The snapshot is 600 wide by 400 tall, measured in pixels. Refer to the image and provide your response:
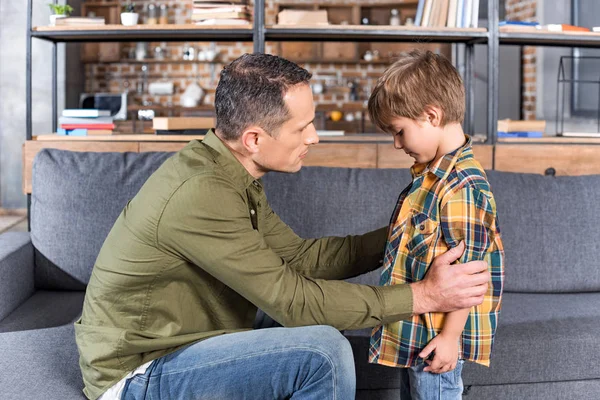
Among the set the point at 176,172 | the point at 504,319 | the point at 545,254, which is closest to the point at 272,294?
the point at 176,172

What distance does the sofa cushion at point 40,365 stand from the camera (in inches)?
67.1

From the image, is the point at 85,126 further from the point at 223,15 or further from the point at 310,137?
the point at 310,137

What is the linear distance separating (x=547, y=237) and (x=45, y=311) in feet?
5.24

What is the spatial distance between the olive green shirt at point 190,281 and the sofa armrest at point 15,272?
0.67 m

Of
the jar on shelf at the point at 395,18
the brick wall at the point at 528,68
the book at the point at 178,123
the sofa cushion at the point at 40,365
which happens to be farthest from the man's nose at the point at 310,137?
the jar on shelf at the point at 395,18

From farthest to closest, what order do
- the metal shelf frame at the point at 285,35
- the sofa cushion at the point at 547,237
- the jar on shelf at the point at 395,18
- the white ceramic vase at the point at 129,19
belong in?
1. the jar on shelf at the point at 395,18
2. the white ceramic vase at the point at 129,19
3. the metal shelf frame at the point at 285,35
4. the sofa cushion at the point at 547,237

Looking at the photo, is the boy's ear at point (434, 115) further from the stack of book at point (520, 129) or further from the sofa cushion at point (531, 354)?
the stack of book at point (520, 129)

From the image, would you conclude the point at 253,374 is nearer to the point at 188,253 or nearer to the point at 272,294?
the point at 272,294

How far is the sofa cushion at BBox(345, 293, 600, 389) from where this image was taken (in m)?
2.05

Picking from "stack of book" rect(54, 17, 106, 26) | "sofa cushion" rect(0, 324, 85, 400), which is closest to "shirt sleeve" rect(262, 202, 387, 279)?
"sofa cushion" rect(0, 324, 85, 400)

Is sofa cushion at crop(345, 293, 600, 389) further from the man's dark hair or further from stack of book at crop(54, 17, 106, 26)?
stack of book at crop(54, 17, 106, 26)

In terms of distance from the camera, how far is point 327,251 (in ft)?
6.52

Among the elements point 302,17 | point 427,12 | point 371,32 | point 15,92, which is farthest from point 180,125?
point 15,92

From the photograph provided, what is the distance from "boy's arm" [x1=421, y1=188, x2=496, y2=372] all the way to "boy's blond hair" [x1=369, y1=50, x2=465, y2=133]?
0.61 ft
